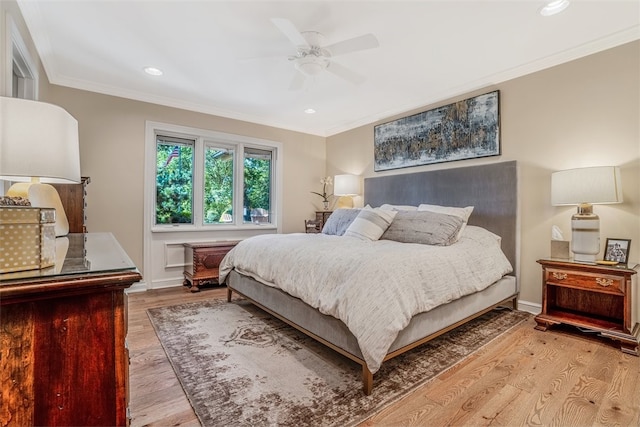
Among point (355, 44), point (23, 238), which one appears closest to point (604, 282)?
point (355, 44)

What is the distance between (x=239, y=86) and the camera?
353 cm

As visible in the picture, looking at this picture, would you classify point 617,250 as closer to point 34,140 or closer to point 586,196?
point 586,196

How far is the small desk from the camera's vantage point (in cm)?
380

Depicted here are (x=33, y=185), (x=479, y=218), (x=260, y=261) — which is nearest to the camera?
(x=33, y=185)

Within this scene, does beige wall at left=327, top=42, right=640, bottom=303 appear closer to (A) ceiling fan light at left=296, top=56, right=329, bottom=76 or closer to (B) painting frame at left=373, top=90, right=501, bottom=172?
(B) painting frame at left=373, top=90, right=501, bottom=172

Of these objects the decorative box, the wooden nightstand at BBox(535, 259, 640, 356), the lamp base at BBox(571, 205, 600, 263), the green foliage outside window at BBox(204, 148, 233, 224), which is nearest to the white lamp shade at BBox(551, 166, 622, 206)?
the lamp base at BBox(571, 205, 600, 263)

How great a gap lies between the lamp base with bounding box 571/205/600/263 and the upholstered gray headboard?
567mm

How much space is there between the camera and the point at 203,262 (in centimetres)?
384

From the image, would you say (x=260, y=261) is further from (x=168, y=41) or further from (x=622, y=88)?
(x=622, y=88)

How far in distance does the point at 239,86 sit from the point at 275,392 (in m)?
3.16

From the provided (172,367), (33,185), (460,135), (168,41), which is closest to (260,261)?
(172,367)

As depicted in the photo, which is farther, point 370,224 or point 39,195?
point 370,224

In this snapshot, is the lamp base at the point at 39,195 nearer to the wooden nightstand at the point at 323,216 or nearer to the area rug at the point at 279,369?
the area rug at the point at 279,369

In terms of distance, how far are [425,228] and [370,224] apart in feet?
1.70
